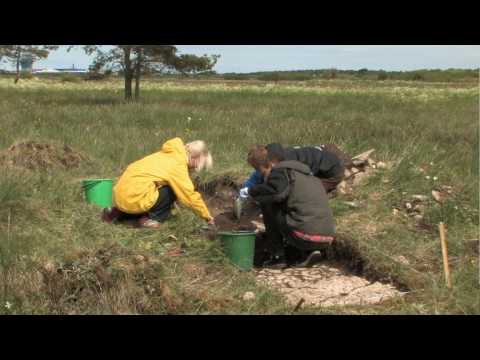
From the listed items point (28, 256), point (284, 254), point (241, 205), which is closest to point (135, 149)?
point (241, 205)

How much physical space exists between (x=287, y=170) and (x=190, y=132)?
585cm

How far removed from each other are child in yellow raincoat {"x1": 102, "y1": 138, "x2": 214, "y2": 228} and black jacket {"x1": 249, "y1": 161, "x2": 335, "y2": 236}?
0.78 metres

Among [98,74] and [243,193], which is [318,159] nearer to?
[243,193]

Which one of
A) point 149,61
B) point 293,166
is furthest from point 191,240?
point 149,61

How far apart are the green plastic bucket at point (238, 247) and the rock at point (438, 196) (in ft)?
7.63

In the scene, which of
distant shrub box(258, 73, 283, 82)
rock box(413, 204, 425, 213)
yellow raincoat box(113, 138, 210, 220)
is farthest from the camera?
distant shrub box(258, 73, 283, 82)

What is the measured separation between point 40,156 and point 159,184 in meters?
2.90

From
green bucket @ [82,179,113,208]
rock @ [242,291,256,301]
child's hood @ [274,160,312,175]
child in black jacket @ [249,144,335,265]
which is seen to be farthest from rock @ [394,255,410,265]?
green bucket @ [82,179,113,208]

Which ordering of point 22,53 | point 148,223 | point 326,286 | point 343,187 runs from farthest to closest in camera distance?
point 22,53 < point 343,187 < point 148,223 < point 326,286

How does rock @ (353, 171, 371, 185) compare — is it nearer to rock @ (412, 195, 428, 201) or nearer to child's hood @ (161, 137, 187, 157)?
rock @ (412, 195, 428, 201)

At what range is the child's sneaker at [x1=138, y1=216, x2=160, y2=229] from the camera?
5441 mm

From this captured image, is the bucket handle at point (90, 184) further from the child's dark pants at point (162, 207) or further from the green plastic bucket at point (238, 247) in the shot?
the green plastic bucket at point (238, 247)

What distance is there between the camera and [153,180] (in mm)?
5305

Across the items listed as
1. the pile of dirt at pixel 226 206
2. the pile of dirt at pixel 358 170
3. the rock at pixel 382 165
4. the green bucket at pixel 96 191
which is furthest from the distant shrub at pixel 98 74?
the rock at pixel 382 165
